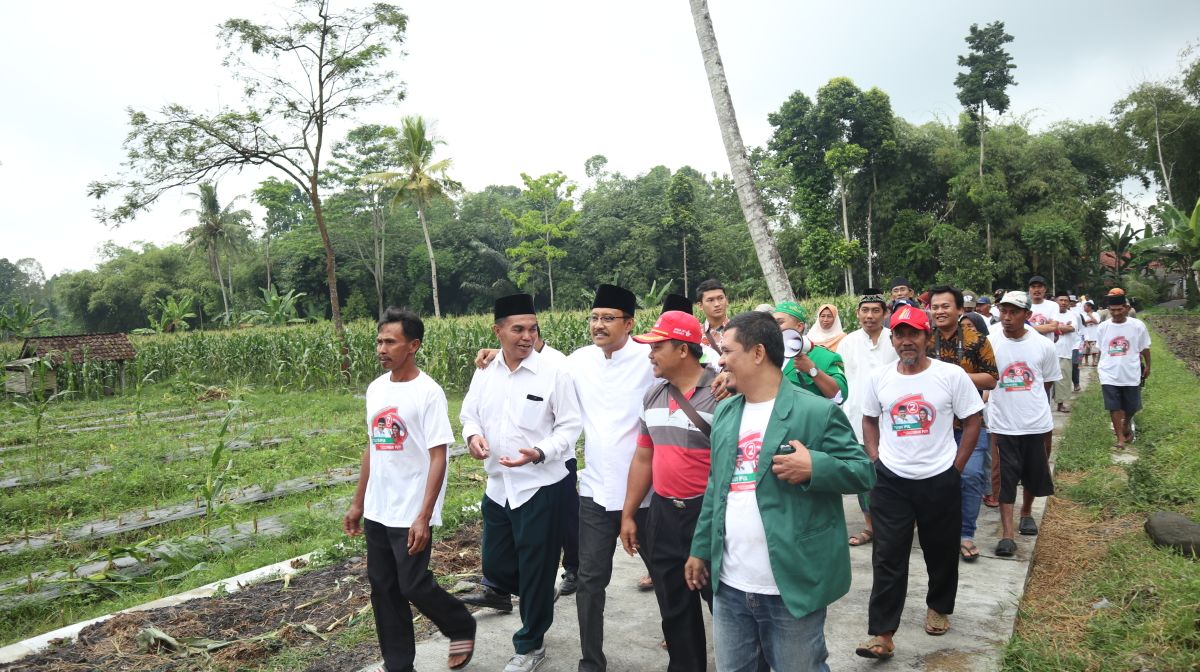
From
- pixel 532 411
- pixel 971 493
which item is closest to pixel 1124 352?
pixel 971 493

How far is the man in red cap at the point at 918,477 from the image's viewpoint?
384 centimetres

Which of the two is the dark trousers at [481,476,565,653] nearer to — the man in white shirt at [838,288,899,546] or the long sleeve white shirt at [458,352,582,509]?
the long sleeve white shirt at [458,352,582,509]

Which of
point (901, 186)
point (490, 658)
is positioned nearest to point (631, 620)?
point (490, 658)

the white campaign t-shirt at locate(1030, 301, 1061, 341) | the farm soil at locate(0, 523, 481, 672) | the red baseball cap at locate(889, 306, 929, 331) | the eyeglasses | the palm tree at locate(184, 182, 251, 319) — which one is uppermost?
the palm tree at locate(184, 182, 251, 319)

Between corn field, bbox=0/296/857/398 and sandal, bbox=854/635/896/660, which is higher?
corn field, bbox=0/296/857/398

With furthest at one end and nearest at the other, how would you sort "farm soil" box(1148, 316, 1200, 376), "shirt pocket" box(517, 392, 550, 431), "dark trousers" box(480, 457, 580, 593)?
Answer: "farm soil" box(1148, 316, 1200, 376) → "dark trousers" box(480, 457, 580, 593) → "shirt pocket" box(517, 392, 550, 431)

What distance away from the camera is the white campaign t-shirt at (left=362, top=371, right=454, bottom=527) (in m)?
3.64

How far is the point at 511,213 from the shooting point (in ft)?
142

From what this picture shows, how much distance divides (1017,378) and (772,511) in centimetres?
403

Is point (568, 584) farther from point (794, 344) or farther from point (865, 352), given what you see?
point (865, 352)

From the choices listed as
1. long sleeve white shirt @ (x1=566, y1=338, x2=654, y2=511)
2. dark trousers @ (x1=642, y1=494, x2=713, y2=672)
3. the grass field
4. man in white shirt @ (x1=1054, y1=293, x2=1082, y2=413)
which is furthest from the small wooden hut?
man in white shirt @ (x1=1054, y1=293, x2=1082, y2=413)

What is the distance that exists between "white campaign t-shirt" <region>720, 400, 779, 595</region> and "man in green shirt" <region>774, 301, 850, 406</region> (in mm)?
1886

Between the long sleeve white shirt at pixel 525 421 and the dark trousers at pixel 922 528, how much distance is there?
171cm

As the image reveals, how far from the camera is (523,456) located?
3.73m
